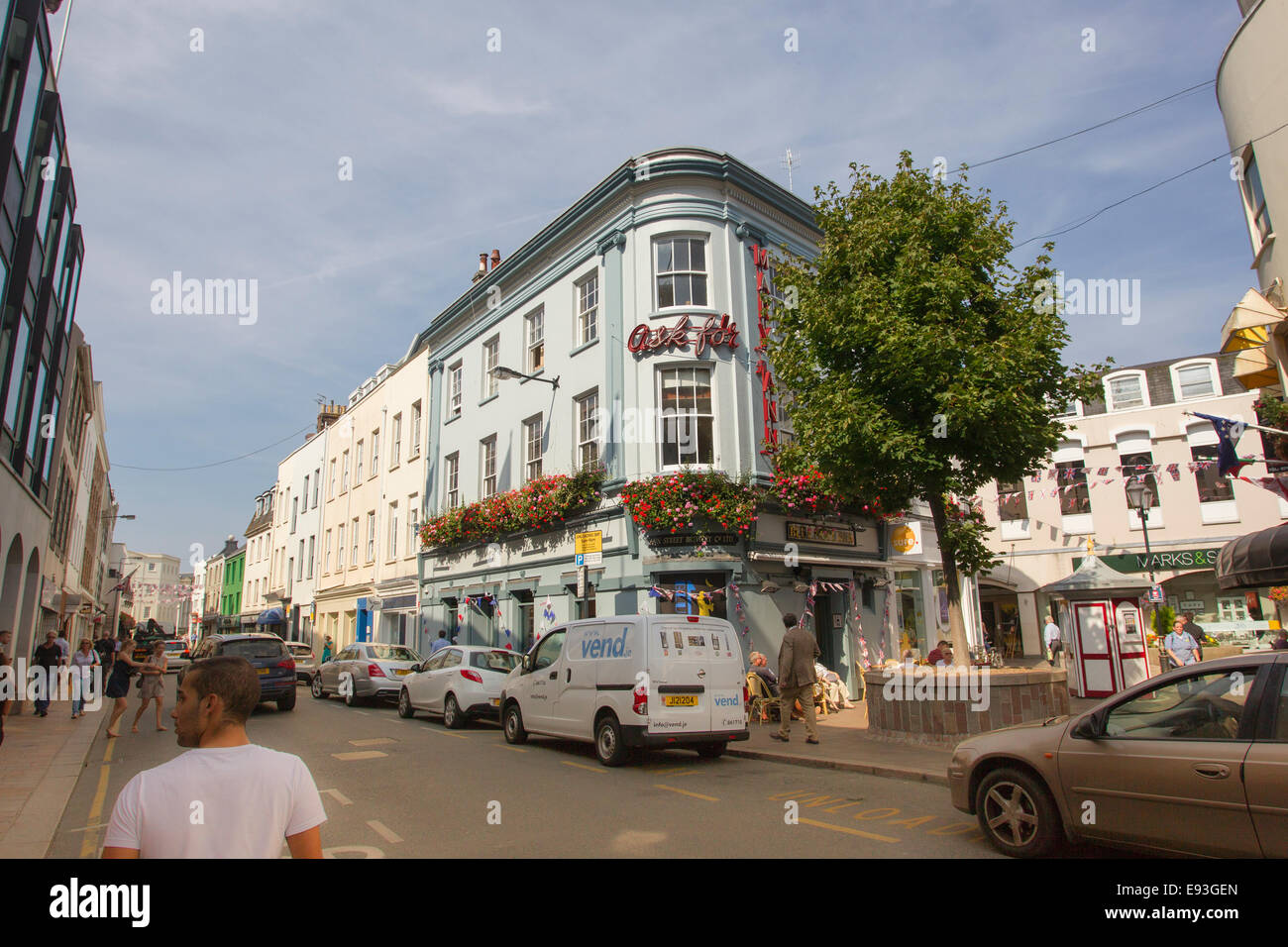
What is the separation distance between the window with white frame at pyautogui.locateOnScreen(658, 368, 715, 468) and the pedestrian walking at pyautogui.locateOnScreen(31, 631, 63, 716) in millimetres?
13144

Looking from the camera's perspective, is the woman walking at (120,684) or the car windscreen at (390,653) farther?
the car windscreen at (390,653)

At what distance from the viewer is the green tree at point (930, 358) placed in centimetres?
1066

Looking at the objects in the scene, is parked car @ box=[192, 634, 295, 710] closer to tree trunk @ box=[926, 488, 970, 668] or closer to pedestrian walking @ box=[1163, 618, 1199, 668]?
tree trunk @ box=[926, 488, 970, 668]

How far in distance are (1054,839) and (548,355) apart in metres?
17.6

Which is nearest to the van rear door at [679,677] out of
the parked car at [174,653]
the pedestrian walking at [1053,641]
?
the pedestrian walking at [1053,641]

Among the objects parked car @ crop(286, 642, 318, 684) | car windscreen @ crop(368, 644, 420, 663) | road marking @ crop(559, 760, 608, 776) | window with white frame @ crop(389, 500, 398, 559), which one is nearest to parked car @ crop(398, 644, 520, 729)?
car windscreen @ crop(368, 644, 420, 663)

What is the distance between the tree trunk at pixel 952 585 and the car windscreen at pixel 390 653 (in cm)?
1372

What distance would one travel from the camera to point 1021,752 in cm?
578

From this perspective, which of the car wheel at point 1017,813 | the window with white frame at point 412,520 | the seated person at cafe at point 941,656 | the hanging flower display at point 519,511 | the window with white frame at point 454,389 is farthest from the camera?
the window with white frame at point 412,520

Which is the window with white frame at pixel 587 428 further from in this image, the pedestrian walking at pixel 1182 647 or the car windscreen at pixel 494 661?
the pedestrian walking at pixel 1182 647

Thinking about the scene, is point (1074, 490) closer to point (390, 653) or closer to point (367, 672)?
point (390, 653)

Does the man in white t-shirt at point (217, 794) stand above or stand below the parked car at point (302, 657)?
above

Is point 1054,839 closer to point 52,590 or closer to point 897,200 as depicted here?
point 897,200
